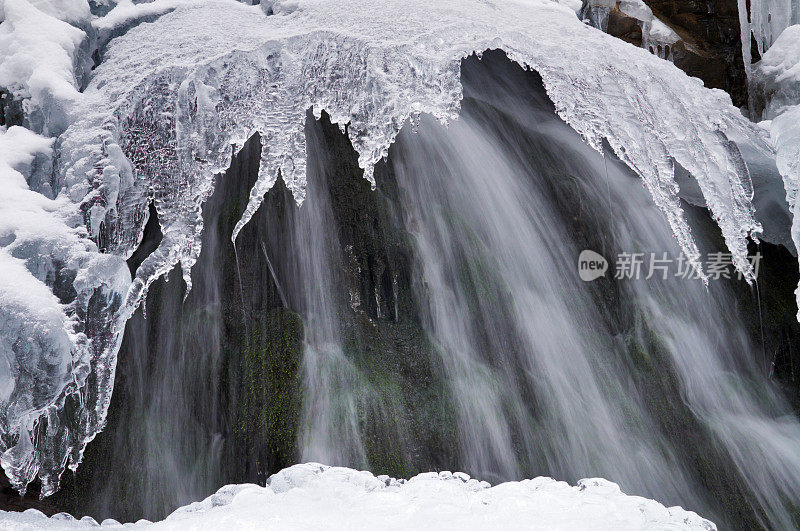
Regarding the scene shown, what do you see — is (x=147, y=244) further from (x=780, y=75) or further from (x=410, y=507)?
(x=780, y=75)

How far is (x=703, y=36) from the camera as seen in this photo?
576 centimetres

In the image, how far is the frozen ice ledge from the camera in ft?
A: 8.87

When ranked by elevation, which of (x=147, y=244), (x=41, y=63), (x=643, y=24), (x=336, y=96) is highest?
→ (x=643, y=24)

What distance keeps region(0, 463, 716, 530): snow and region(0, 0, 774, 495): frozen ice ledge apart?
0.99 m

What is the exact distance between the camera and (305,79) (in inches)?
129

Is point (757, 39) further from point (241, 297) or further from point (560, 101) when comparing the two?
point (241, 297)

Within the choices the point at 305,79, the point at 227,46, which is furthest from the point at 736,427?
the point at 227,46

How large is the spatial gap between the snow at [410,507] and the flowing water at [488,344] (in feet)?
2.85

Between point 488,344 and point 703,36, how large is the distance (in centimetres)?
422

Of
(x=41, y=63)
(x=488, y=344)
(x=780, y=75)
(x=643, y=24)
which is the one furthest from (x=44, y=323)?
(x=780, y=75)

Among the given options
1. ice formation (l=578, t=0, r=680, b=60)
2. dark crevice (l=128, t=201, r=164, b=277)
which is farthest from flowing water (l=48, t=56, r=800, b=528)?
ice formation (l=578, t=0, r=680, b=60)

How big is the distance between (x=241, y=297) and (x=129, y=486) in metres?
1.14

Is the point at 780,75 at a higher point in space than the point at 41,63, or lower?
higher

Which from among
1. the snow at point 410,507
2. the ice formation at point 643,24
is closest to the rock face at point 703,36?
the ice formation at point 643,24
